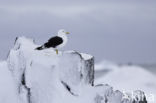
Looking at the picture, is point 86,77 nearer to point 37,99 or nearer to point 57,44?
point 37,99

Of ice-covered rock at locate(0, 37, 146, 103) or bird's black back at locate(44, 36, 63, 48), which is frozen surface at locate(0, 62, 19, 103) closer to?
ice-covered rock at locate(0, 37, 146, 103)

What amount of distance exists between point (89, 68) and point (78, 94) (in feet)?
2.08

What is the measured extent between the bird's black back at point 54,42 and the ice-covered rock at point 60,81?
1.08 metres

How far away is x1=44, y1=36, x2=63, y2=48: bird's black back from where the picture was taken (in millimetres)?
11186

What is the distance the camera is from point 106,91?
9836mm

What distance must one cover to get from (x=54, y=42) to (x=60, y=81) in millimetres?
2024

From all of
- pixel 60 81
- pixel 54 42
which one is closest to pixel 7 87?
pixel 60 81

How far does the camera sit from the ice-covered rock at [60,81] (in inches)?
377

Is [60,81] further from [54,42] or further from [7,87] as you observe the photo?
[54,42]

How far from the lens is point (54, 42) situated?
11.4 m

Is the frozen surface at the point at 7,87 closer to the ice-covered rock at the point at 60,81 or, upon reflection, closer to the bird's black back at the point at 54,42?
the ice-covered rock at the point at 60,81

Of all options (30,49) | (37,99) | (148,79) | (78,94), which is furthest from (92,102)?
(148,79)

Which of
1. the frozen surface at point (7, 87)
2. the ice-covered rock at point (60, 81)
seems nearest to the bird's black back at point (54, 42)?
the ice-covered rock at point (60, 81)

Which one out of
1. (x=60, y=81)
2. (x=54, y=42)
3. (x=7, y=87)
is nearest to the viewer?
(x=60, y=81)
